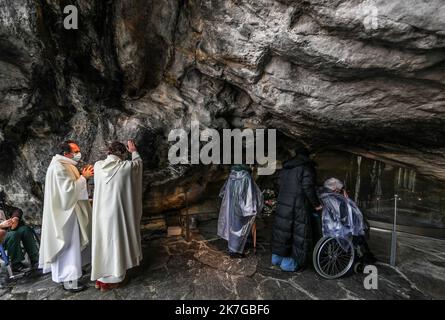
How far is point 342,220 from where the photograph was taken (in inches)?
164

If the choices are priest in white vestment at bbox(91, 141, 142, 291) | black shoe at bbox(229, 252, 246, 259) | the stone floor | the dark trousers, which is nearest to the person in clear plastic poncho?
black shoe at bbox(229, 252, 246, 259)

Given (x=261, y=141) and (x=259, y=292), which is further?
(x=261, y=141)

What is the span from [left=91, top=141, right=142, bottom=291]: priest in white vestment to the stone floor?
39 centimetres

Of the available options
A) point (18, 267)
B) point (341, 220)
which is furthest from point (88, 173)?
point (341, 220)

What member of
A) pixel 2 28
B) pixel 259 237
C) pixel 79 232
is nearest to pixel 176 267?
pixel 79 232

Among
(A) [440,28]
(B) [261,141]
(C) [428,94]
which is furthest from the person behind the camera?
(B) [261,141]

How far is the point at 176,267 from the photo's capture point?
462 centimetres

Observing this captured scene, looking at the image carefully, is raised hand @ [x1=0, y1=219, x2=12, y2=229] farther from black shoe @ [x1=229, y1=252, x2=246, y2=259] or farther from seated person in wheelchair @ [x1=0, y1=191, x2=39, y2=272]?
black shoe @ [x1=229, y1=252, x2=246, y2=259]

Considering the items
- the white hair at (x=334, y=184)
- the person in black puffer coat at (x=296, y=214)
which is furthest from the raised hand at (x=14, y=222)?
the white hair at (x=334, y=184)

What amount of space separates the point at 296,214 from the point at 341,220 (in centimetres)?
76

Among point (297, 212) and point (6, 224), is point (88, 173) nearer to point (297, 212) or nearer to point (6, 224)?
point (6, 224)

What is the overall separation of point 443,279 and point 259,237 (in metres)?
3.62

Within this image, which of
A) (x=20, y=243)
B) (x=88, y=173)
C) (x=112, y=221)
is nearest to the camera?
(x=112, y=221)

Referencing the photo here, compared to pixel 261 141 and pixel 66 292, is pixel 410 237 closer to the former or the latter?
pixel 261 141
